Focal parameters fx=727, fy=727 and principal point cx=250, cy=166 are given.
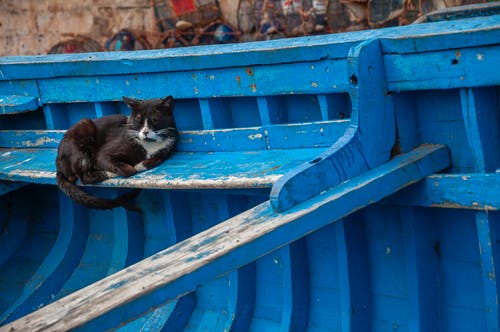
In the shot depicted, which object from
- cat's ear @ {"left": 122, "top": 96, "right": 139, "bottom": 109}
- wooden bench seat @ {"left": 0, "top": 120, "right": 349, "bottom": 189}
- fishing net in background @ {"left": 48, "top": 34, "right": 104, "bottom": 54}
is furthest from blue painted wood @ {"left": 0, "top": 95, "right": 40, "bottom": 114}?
Answer: fishing net in background @ {"left": 48, "top": 34, "right": 104, "bottom": 54}

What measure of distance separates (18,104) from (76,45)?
25.7 ft

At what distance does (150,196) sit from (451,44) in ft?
7.03

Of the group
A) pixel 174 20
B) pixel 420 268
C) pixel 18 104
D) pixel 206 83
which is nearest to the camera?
pixel 420 268

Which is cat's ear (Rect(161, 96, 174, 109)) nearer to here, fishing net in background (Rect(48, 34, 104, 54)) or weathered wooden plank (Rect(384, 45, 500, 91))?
weathered wooden plank (Rect(384, 45, 500, 91))

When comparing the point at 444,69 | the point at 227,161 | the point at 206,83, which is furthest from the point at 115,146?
the point at 444,69

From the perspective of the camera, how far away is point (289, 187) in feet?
8.61

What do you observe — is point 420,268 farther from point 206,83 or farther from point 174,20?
point 174,20

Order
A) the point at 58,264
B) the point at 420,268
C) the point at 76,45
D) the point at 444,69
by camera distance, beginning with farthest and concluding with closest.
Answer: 1. the point at 76,45
2. the point at 58,264
3. the point at 420,268
4. the point at 444,69

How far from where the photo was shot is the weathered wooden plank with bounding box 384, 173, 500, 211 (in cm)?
276

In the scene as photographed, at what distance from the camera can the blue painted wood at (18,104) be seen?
4484 millimetres

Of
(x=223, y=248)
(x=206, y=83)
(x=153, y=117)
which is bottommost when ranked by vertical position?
(x=223, y=248)

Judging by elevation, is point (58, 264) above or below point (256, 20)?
below

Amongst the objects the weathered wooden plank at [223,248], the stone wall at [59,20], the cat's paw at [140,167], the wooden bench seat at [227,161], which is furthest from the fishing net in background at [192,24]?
A: the weathered wooden plank at [223,248]

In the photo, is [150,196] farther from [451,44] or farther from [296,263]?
[451,44]
